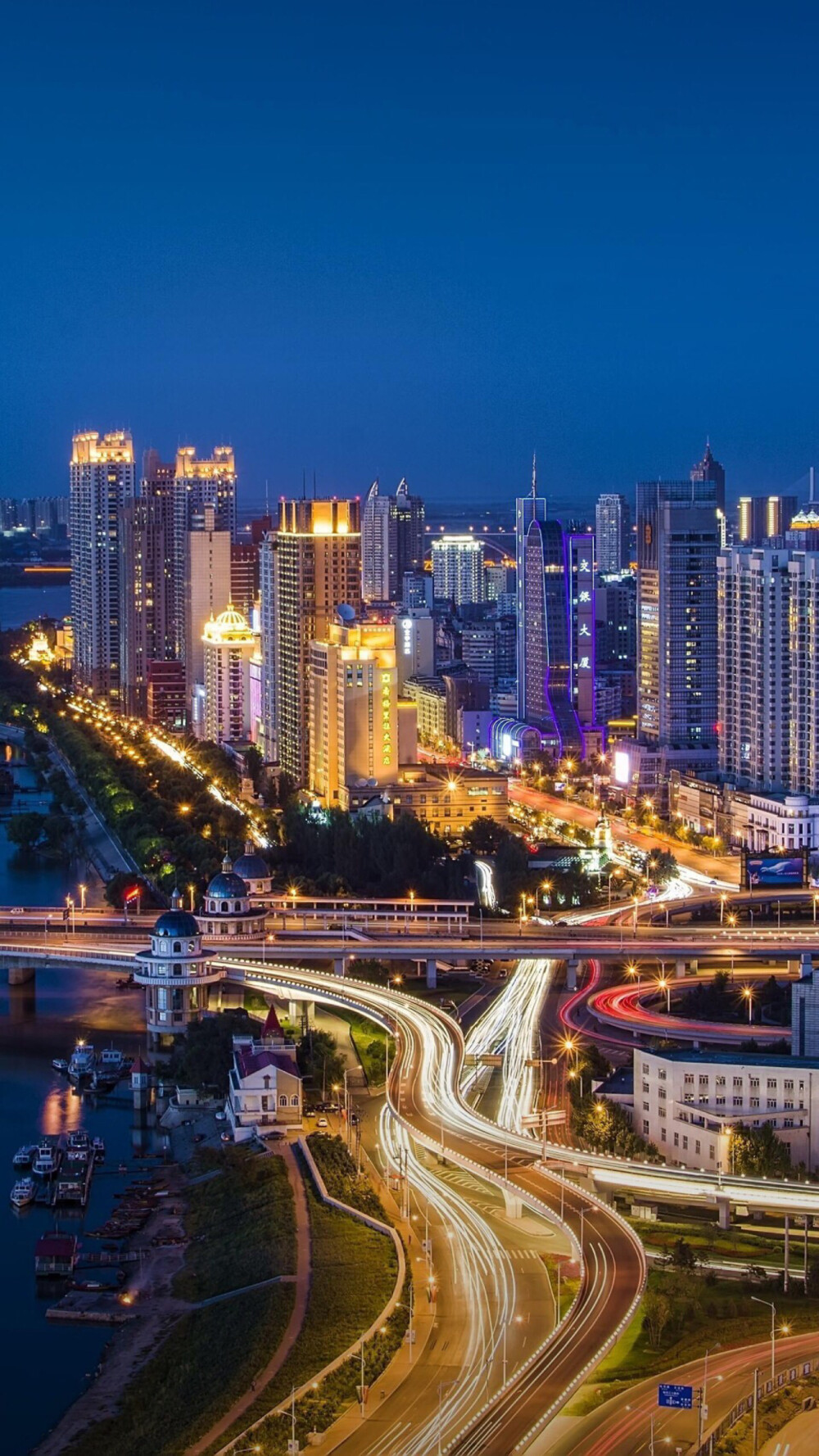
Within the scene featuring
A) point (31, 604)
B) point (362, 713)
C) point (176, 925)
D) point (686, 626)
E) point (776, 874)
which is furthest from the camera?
point (31, 604)

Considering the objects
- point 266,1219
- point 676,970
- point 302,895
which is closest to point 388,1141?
point 266,1219

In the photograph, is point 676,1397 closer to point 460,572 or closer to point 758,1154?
point 758,1154

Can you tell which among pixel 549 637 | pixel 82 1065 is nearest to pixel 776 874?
pixel 82 1065

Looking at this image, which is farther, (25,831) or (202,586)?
(202,586)

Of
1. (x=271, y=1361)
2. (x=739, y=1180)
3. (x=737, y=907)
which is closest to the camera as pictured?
(x=271, y=1361)

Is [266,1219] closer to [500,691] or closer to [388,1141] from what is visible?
[388,1141]

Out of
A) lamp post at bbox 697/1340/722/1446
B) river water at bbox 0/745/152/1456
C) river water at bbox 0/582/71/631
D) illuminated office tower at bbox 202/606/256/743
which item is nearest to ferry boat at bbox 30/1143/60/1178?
river water at bbox 0/745/152/1456
